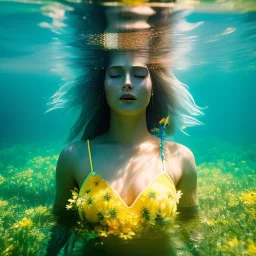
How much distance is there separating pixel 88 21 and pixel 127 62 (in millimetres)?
2350

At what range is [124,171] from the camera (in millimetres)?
3582

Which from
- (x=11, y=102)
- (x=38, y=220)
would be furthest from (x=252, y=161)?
(x=11, y=102)

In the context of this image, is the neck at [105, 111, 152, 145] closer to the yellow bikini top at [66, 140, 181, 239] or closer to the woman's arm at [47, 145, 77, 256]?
the woman's arm at [47, 145, 77, 256]

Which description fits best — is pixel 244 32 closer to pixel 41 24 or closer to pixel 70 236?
pixel 41 24

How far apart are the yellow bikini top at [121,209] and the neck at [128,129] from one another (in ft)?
2.58

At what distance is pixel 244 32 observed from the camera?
960 centimetres

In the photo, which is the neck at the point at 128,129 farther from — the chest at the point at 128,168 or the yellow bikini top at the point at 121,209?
the yellow bikini top at the point at 121,209

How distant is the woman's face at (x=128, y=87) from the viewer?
12.0 feet

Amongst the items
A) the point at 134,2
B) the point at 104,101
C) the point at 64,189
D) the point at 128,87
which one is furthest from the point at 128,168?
the point at 134,2

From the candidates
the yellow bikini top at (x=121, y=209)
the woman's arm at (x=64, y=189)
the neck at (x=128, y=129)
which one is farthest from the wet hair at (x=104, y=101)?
the yellow bikini top at (x=121, y=209)

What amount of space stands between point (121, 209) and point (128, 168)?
2.06 feet

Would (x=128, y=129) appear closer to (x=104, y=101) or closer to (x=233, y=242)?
(x=104, y=101)

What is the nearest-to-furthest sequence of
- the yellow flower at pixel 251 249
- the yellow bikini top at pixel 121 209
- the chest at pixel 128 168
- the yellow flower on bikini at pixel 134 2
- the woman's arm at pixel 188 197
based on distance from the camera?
the yellow flower at pixel 251 249 → the yellow bikini top at pixel 121 209 → the chest at pixel 128 168 → the woman's arm at pixel 188 197 → the yellow flower on bikini at pixel 134 2

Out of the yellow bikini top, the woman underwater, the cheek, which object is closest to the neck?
the woman underwater
